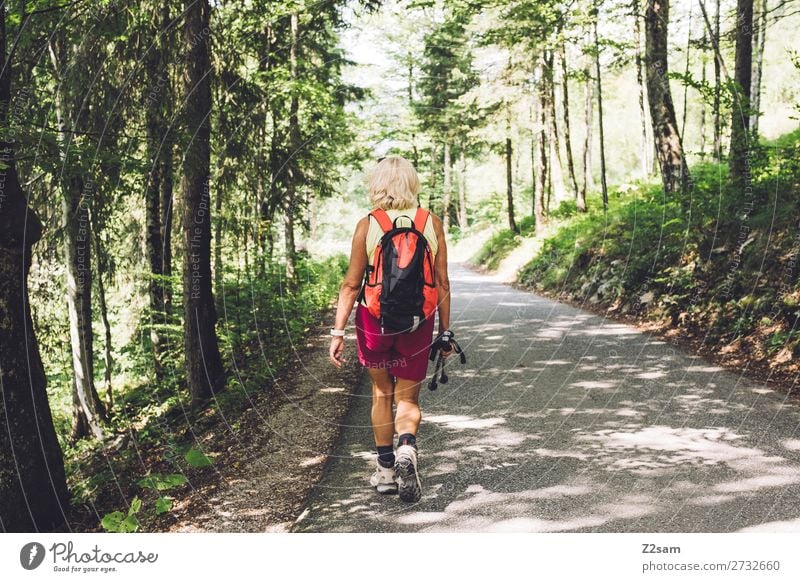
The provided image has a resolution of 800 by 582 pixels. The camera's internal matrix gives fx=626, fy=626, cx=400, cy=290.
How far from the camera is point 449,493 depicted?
157 inches

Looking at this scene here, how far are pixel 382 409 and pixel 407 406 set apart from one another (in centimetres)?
18

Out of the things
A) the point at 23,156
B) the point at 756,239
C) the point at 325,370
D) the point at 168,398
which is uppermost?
the point at 23,156

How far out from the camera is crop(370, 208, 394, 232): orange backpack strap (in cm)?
371

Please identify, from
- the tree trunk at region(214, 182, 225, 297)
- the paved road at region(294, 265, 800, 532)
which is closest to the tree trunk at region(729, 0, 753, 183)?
the paved road at region(294, 265, 800, 532)

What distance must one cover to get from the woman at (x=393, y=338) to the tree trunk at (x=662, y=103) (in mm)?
9551

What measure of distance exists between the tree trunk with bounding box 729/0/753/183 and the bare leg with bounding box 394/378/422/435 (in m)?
6.84

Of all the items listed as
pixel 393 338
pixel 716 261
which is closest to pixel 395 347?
pixel 393 338

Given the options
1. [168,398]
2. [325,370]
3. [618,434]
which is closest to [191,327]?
[325,370]

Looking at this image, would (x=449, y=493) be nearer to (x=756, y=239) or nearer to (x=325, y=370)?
(x=325, y=370)

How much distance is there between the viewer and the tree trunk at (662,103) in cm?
1188

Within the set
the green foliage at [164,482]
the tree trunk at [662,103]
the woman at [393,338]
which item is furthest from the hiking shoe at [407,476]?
the tree trunk at [662,103]
